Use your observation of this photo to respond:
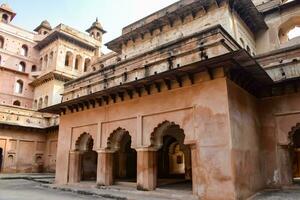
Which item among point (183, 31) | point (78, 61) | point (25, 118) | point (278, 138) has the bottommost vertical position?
point (278, 138)

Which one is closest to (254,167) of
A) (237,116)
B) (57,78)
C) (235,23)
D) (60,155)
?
(237,116)

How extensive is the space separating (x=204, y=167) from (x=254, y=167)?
220cm

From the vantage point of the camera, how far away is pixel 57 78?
28.8 meters

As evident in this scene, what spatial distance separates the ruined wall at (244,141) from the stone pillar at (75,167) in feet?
26.2

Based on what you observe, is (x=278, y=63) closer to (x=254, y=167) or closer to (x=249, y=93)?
(x=249, y=93)

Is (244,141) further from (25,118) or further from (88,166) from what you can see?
(25,118)

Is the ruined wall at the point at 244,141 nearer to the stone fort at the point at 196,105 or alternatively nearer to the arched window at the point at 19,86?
the stone fort at the point at 196,105

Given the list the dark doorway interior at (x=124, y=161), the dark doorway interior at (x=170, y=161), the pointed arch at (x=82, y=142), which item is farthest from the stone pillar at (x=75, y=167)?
the dark doorway interior at (x=170, y=161)

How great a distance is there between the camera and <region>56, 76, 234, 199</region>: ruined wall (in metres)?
7.63

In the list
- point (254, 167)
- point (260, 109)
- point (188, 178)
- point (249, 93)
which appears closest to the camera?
point (254, 167)

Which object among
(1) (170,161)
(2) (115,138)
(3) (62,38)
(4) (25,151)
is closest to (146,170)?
(2) (115,138)

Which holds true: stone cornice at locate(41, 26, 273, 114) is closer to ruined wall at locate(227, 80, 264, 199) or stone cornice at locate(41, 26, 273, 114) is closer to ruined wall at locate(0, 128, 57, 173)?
ruined wall at locate(227, 80, 264, 199)

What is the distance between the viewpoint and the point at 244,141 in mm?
8555

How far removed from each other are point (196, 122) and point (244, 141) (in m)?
1.68
